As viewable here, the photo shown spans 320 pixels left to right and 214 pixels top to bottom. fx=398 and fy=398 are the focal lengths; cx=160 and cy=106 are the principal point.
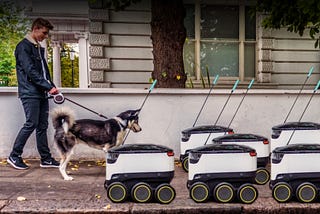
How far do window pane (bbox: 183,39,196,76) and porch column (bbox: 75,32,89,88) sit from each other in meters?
3.17

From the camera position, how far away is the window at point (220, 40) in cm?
1210

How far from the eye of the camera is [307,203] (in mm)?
4266

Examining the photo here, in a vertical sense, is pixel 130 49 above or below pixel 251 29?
below

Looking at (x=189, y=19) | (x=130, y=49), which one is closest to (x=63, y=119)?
(x=130, y=49)

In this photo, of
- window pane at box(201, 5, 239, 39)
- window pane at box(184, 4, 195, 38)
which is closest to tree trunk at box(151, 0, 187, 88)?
window pane at box(184, 4, 195, 38)

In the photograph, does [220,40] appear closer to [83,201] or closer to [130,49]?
[130,49]

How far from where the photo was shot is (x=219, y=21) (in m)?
12.2

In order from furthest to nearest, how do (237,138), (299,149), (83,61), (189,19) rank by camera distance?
(83,61), (189,19), (237,138), (299,149)

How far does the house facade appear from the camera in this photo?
37.8 ft

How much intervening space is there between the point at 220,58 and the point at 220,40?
1.81ft

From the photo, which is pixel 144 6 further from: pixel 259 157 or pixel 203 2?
pixel 259 157

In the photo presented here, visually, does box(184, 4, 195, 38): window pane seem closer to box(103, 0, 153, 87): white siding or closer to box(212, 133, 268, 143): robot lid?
box(103, 0, 153, 87): white siding

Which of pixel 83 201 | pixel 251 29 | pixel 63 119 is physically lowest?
pixel 83 201

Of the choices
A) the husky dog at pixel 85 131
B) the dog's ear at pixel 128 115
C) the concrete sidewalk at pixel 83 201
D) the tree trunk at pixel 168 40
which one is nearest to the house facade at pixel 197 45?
the tree trunk at pixel 168 40
